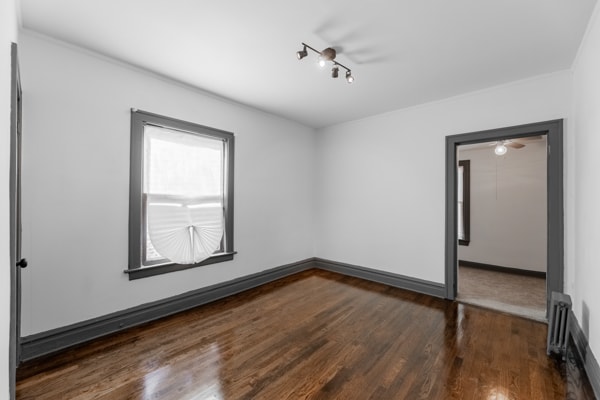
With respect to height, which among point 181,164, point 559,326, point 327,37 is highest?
point 327,37

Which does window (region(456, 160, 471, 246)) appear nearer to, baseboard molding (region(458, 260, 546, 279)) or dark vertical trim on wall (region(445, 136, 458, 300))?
baseboard molding (region(458, 260, 546, 279))

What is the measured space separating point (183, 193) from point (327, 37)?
2241 millimetres

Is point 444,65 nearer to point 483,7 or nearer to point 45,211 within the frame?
point 483,7

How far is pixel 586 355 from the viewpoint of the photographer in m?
2.00

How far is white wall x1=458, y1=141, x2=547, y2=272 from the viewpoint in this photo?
454cm

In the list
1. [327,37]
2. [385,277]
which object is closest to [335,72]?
[327,37]

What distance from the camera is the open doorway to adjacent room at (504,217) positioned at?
172 inches

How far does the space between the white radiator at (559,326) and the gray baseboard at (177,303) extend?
4.21 ft

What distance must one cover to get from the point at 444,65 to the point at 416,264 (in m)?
2.53

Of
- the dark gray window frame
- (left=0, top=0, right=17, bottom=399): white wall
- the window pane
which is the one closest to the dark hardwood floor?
(left=0, top=0, right=17, bottom=399): white wall

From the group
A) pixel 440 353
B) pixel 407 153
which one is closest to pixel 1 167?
pixel 440 353

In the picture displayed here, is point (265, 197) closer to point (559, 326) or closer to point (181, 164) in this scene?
point (181, 164)

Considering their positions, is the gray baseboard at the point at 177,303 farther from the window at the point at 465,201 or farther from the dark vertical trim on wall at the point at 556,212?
the window at the point at 465,201

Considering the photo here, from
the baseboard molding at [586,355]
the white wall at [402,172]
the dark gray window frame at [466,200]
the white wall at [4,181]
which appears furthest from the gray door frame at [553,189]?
the white wall at [4,181]
